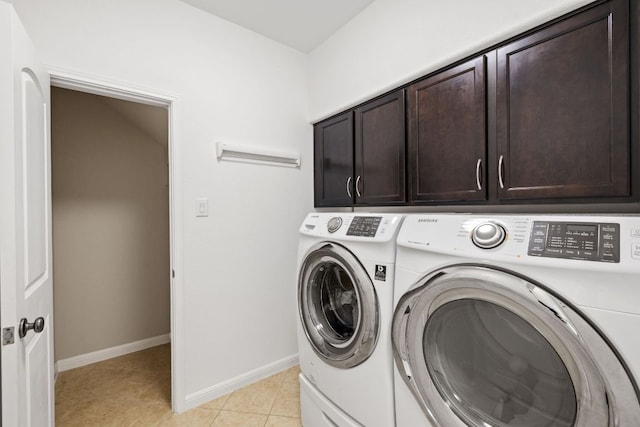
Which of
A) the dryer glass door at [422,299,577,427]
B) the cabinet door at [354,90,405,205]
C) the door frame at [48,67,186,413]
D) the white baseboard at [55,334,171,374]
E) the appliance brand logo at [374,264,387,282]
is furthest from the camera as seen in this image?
the white baseboard at [55,334,171,374]

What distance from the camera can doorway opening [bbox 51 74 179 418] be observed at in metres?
2.25

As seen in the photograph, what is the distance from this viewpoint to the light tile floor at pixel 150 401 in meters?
1.70

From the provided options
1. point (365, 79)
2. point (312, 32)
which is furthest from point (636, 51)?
point (312, 32)

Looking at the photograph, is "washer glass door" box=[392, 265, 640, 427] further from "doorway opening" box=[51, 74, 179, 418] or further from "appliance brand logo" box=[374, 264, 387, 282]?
"doorway opening" box=[51, 74, 179, 418]

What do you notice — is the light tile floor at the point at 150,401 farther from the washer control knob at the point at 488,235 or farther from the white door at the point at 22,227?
the washer control knob at the point at 488,235

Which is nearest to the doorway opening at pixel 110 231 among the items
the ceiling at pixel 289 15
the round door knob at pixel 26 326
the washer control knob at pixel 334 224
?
the ceiling at pixel 289 15

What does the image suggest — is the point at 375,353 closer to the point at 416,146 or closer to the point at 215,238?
the point at 416,146

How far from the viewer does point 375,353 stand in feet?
3.87

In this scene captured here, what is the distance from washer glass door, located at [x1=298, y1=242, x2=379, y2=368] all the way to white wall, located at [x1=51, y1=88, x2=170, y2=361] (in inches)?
71.9

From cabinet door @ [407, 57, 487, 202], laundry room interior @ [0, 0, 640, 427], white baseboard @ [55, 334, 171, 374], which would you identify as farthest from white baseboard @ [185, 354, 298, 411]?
cabinet door @ [407, 57, 487, 202]

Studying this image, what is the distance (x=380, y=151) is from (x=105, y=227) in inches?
94.6

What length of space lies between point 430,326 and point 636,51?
109cm

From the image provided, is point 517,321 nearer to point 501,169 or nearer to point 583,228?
point 583,228

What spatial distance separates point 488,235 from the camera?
880 mm
